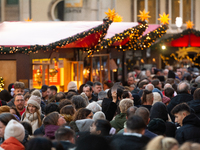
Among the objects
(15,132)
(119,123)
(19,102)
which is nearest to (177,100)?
(119,123)

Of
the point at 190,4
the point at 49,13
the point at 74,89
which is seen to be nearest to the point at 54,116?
the point at 74,89

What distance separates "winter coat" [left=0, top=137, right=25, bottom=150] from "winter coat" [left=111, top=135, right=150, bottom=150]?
1391 mm

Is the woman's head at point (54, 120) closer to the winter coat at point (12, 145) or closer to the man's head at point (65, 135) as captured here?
the winter coat at point (12, 145)

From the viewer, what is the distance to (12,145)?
5.40 meters

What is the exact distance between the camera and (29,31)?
1705cm

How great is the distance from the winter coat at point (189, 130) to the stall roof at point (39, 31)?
960cm

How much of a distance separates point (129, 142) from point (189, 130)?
5.88ft

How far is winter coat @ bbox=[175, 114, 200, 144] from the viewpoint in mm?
6048

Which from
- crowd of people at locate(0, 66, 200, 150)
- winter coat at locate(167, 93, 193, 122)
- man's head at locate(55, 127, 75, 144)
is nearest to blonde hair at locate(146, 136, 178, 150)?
crowd of people at locate(0, 66, 200, 150)

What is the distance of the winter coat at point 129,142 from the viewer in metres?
4.54

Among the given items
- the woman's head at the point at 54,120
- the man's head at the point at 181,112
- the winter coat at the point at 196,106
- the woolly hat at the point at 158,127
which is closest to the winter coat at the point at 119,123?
the woolly hat at the point at 158,127

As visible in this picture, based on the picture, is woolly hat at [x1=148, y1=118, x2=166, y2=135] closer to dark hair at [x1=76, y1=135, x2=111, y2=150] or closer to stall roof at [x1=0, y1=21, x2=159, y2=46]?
dark hair at [x1=76, y1=135, x2=111, y2=150]

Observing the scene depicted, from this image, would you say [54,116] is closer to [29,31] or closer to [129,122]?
[129,122]

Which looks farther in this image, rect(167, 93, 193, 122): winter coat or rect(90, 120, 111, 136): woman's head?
rect(167, 93, 193, 122): winter coat
